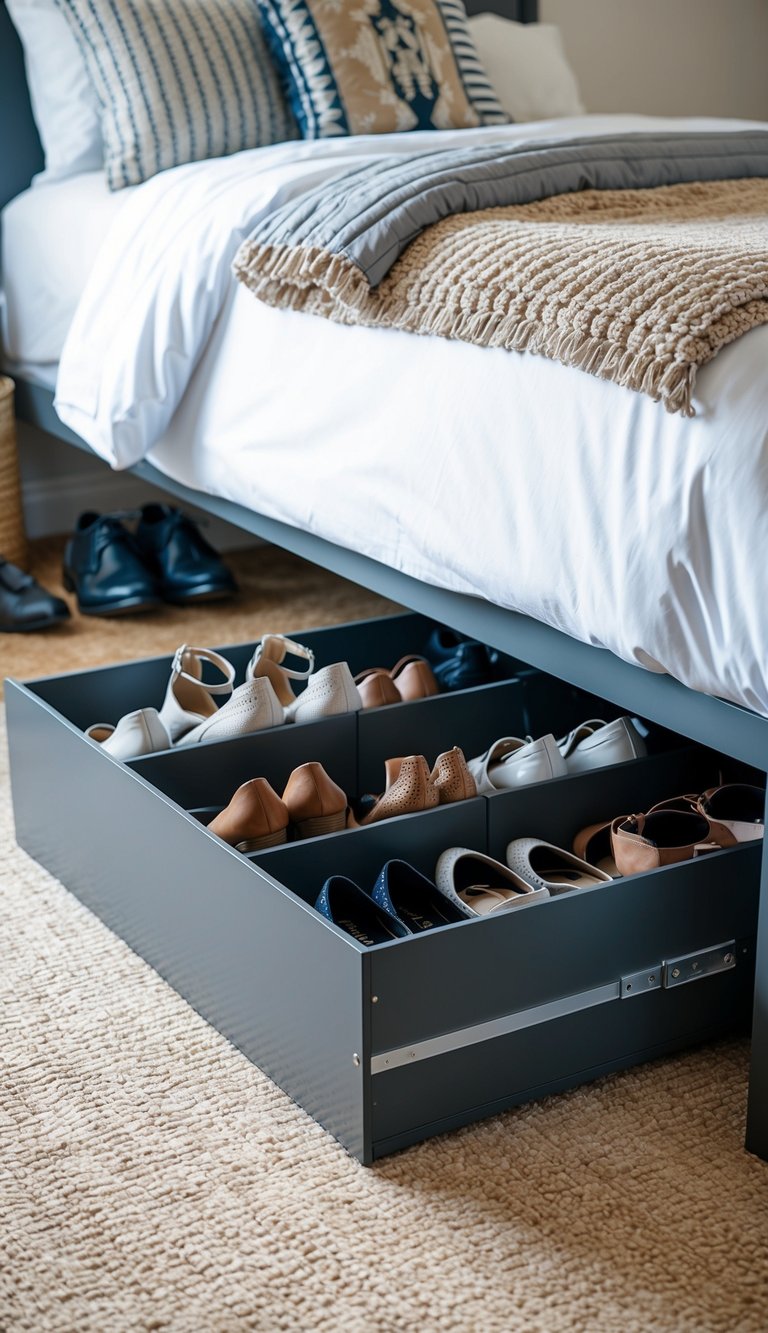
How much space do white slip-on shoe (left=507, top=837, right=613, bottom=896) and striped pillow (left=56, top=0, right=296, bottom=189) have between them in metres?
1.54

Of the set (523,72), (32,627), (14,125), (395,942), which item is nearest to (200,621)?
(32,627)

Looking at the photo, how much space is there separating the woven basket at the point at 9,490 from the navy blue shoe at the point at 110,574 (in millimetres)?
160

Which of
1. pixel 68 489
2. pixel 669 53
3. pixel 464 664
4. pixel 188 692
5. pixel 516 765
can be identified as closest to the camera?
pixel 516 765

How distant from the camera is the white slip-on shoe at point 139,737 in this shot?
→ 1.55m

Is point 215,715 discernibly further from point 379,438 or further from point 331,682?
point 379,438

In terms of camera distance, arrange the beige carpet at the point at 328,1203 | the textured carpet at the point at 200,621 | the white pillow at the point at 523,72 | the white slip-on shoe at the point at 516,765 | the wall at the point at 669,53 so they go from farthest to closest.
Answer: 1. the wall at the point at 669,53
2. the white pillow at the point at 523,72
3. the textured carpet at the point at 200,621
4. the white slip-on shoe at the point at 516,765
5. the beige carpet at the point at 328,1203

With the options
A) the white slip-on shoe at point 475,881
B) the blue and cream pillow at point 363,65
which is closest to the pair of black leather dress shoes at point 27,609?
the blue and cream pillow at point 363,65

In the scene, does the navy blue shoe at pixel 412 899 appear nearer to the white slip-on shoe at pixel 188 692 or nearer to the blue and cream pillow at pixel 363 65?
the white slip-on shoe at pixel 188 692

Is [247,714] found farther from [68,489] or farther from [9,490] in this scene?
[68,489]

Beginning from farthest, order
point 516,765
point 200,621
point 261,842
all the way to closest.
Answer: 1. point 200,621
2. point 516,765
3. point 261,842

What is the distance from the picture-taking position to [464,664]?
1847mm

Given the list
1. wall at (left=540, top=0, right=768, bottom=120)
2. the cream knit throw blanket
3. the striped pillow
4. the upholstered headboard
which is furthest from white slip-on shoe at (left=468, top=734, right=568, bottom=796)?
wall at (left=540, top=0, right=768, bottom=120)

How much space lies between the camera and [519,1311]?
100 cm

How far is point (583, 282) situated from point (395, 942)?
63cm
